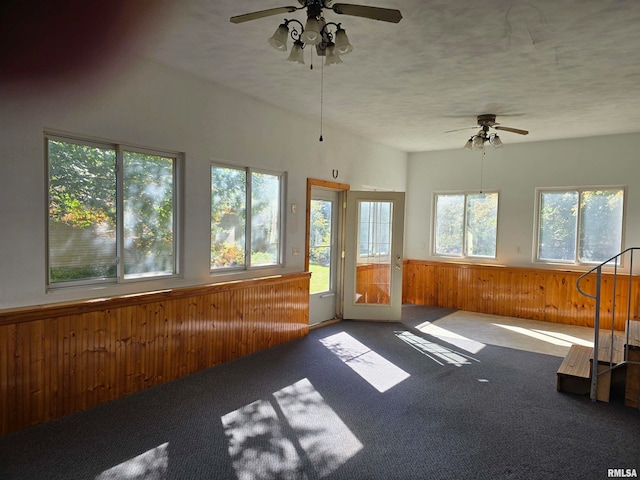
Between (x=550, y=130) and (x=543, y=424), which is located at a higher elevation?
(x=550, y=130)

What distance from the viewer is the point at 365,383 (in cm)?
377

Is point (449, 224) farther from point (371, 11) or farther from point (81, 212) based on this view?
point (81, 212)

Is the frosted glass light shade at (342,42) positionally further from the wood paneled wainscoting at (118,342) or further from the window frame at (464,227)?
the window frame at (464,227)

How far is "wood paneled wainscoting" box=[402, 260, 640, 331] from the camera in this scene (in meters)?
Result: 5.83

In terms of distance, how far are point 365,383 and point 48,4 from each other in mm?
3678

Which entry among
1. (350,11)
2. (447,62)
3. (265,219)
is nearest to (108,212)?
(265,219)

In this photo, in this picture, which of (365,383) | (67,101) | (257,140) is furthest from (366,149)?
(67,101)

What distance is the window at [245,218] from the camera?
4.29m

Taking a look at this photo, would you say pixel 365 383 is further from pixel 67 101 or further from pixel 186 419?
pixel 67 101

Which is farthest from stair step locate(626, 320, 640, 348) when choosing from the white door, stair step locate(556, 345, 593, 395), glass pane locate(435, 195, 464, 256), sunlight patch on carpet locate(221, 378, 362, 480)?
glass pane locate(435, 195, 464, 256)

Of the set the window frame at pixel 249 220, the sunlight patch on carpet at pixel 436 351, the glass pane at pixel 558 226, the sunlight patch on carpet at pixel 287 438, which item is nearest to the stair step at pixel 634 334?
the sunlight patch on carpet at pixel 436 351

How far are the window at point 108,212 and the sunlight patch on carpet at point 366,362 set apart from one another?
2046 millimetres

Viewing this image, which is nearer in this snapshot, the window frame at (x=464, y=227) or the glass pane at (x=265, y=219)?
the glass pane at (x=265, y=219)

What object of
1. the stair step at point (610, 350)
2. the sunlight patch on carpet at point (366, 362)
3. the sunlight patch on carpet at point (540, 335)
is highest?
the stair step at point (610, 350)
